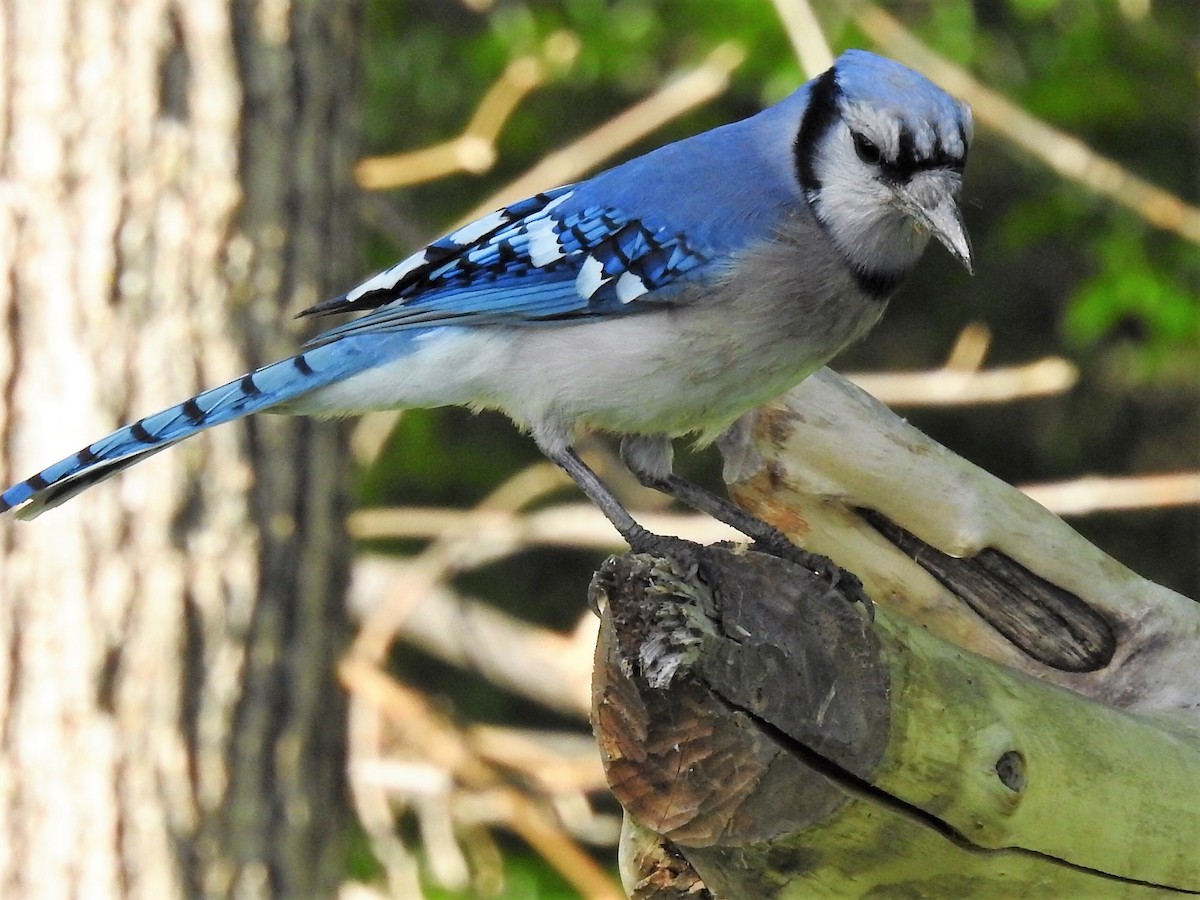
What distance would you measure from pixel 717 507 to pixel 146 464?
1.22 m

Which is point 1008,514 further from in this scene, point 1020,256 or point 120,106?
point 1020,256

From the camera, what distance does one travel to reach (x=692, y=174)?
2.48 meters

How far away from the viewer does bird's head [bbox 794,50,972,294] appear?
2172mm

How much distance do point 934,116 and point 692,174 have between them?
44 centimetres

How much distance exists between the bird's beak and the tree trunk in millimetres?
1433

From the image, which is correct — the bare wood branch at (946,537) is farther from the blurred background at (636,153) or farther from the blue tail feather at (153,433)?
the blurred background at (636,153)

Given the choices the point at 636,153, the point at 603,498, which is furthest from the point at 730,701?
the point at 636,153

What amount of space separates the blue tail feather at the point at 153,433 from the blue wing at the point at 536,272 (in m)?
0.11

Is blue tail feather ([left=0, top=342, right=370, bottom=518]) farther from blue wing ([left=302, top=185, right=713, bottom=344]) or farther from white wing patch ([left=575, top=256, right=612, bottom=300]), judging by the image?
white wing patch ([left=575, top=256, right=612, bottom=300])

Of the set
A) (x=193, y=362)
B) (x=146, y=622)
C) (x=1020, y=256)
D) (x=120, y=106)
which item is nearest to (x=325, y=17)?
(x=120, y=106)

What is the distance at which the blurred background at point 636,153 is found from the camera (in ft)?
13.1

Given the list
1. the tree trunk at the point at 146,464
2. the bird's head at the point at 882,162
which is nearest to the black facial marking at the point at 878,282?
the bird's head at the point at 882,162

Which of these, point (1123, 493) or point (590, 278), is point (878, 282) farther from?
point (1123, 493)

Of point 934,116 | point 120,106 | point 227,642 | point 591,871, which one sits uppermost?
point 120,106
